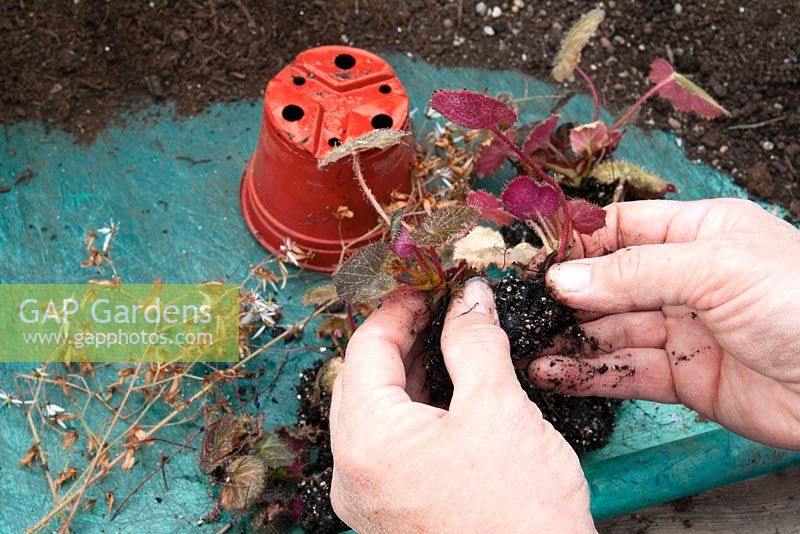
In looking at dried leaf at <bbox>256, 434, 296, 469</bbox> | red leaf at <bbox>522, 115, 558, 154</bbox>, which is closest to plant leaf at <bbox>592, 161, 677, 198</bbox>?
red leaf at <bbox>522, 115, 558, 154</bbox>

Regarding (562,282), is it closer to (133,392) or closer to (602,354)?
(602,354)

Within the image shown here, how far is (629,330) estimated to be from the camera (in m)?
1.45

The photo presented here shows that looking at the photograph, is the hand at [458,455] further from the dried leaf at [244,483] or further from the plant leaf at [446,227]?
the dried leaf at [244,483]

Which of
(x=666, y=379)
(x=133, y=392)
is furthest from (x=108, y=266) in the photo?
(x=666, y=379)

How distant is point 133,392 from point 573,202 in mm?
1061

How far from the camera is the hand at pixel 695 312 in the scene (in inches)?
43.4

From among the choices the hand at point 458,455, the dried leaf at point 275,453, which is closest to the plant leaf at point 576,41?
the hand at point 458,455

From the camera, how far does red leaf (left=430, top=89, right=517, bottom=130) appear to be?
112 cm

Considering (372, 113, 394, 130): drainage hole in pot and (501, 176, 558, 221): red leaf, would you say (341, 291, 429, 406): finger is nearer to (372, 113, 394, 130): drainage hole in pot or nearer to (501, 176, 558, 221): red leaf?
(501, 176, 558, 221): red leaf

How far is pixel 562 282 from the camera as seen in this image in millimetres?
1211

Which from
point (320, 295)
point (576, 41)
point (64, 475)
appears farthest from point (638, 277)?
point (64, 475)

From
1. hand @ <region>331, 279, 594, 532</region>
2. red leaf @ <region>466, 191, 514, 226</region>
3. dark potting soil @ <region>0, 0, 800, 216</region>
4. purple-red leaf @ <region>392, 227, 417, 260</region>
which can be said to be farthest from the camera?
dark potting soil @ <region>0, 0, 800, 216</region>

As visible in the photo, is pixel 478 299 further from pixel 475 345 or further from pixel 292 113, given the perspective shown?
pixel 292 113

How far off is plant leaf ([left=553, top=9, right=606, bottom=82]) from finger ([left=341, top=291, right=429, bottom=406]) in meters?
0.73
